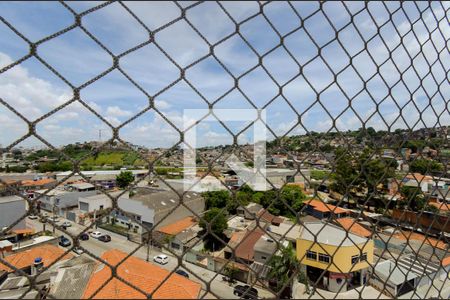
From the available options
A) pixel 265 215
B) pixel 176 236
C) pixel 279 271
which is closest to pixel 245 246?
pixel 176 236

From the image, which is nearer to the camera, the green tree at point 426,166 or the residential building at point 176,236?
the residential building at point 176,236

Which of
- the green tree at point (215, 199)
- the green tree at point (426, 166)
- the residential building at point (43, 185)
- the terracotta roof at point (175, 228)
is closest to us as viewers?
the residential building at point (43, 185)

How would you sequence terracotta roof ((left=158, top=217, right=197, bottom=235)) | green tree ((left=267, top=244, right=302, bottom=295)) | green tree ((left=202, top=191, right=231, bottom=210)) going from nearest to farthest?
green tree ((left=267, top=244, right=302, bottom=295)), terracotta roof ((left=158, top=217, right=197, bottom=235)), green tree ((left=202, top=191, right=231, bottom=210))

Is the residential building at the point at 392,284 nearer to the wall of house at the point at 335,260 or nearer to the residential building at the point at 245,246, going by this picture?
the wall of house at the point at 335,260

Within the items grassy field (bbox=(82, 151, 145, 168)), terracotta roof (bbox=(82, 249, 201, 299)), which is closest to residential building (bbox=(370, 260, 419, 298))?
terracotta roof (bbox=(82, 249, 201, 299))

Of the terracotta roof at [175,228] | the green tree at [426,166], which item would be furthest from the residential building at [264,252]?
the terracotta roof at [175,228]

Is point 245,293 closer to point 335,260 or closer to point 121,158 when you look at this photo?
point 121,158

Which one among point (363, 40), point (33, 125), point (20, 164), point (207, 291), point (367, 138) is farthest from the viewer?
point (367, 138)

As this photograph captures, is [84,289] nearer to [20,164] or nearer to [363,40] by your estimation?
[20,164]

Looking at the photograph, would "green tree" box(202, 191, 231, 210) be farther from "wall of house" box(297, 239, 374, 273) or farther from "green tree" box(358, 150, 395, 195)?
"green tree" box(358, 150, 395, 195)

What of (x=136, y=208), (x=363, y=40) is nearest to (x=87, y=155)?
(x=363, y=40)

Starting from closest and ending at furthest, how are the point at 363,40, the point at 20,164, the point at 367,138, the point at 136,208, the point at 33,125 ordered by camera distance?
1. the point at 33,125
2. the point at 20,164
3. the point at 363,40
4. the point at 367,138
5. the point at 136,208
